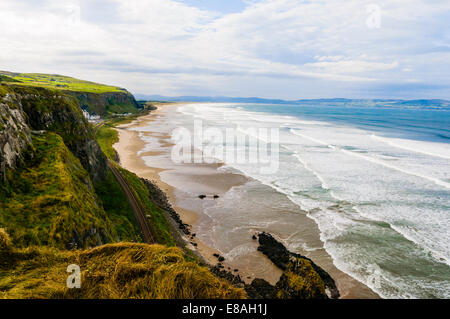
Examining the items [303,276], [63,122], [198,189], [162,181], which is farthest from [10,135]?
[162,181]

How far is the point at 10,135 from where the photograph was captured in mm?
14797

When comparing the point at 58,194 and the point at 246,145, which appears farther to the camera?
the point at 246,145

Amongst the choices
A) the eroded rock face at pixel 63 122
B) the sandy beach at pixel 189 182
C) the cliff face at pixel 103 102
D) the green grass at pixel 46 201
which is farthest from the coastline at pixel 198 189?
the cliff face at pixel 103 102

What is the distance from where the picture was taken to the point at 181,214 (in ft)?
89.3

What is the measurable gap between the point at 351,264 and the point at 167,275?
16.7m

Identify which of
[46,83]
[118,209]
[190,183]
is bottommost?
[190,183]

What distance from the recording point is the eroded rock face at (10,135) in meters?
13.9

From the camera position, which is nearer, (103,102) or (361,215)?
(361,215)

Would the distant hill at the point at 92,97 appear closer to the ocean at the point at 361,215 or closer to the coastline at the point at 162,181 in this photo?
the coastline at the point at 162,181

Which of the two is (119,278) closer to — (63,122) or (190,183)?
(63,122)

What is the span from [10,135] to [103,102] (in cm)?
11192

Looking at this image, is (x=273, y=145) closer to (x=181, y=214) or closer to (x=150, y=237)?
(x=181, y=214)
